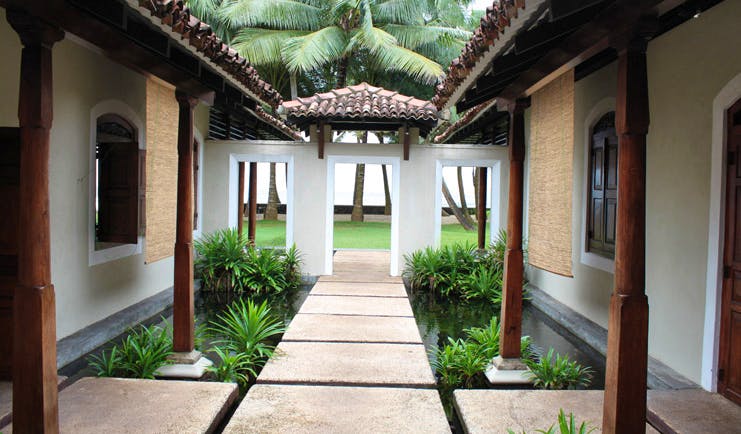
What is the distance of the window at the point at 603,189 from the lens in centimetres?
692

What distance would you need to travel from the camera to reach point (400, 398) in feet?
15.0

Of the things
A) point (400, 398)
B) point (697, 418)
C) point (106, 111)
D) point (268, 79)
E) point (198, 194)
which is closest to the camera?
point (697, 418)

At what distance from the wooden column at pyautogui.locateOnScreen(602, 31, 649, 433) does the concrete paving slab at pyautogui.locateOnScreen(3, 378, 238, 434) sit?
2.88m

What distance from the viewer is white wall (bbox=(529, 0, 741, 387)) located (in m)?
4.74

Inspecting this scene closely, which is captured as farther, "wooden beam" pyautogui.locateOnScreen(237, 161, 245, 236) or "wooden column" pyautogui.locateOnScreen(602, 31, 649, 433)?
"wooden beam" pyautogui.locateOnScreen(237, 161, 245, 236)

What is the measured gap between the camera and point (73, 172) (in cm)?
617

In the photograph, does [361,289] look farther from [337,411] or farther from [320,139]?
[337,411]

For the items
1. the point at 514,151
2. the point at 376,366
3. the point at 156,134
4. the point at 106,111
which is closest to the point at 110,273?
the point at 106,111

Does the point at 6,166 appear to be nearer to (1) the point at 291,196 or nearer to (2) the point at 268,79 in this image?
(1) the point at 291,196

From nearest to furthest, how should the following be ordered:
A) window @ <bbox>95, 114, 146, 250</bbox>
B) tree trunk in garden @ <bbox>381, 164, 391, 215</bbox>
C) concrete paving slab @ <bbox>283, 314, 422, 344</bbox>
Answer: concrete paving slab @ <bbox>283, 314, 422, 344</bbox> → window @ <bbox>95, 114, 146, 250</bbox> → tree trunk in garden @ <bbox>381, 164, 391, 215</bbox>

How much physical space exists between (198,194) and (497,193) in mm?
6340

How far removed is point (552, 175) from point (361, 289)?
535 cm

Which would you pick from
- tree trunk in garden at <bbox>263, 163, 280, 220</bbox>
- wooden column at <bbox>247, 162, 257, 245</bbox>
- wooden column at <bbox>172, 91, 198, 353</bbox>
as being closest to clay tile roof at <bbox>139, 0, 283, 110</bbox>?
wooden column at <bbox>172, 91, 198, 353</bbox>

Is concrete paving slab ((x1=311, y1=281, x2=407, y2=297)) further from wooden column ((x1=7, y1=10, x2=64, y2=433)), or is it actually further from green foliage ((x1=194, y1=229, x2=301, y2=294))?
wooden column ((x1=7, y1=10, x2=64, y2=433))
